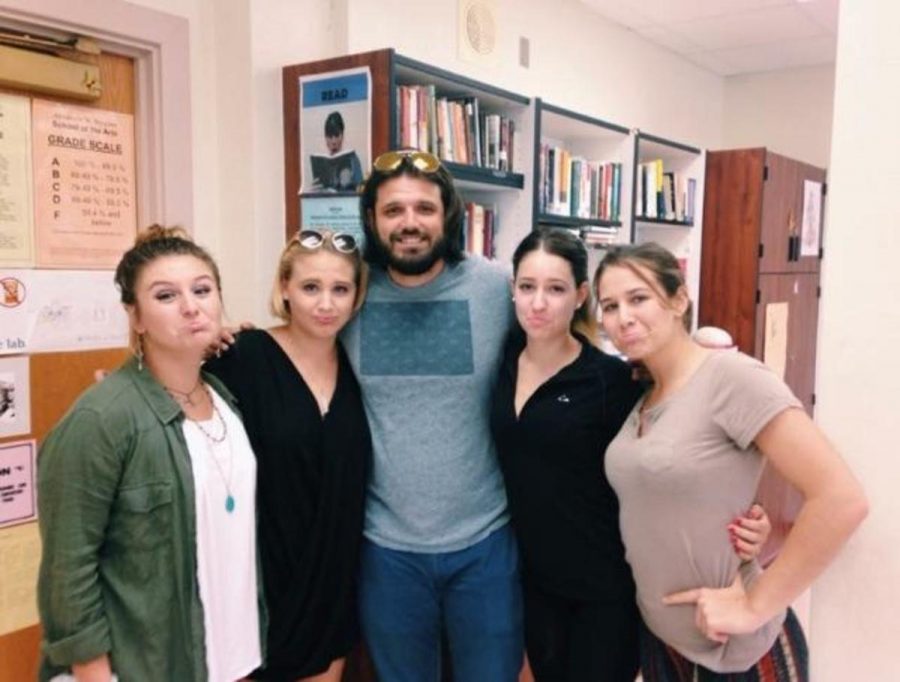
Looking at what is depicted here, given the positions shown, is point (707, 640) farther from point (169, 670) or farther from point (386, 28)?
point (386, 28)

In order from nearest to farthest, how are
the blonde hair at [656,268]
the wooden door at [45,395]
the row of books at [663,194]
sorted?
the blonde hair at [656,268], the wooden door at [45,395], the row of books at [663,194]

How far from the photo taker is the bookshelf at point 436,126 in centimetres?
245

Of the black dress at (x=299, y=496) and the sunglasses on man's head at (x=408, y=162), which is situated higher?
the sunglasses on man's head at (x=408, y=162)

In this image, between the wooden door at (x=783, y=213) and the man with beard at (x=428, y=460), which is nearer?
the man with beard at (x=428, y=460)

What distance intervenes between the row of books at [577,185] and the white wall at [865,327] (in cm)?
226

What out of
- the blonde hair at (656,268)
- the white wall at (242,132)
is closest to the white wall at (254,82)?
the white wall at (242,132)

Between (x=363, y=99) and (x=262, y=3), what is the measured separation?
1.53 ft

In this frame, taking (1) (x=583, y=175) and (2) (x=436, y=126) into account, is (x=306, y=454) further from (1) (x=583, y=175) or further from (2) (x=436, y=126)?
(1) (x=583, y=175)

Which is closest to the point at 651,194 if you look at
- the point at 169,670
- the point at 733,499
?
the point at 733,499

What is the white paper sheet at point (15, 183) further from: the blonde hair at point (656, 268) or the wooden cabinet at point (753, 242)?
the wooden cabinet at point (753, 242)

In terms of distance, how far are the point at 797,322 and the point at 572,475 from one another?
3762 millimetres

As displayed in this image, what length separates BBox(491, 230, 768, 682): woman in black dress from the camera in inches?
61.9

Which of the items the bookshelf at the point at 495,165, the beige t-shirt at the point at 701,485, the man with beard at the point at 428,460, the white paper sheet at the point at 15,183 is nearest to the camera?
the beige t-shirt at the point at 701,485

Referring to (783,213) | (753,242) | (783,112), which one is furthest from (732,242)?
(783,112)
